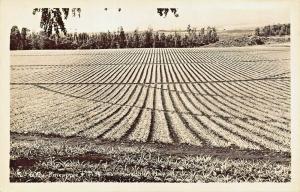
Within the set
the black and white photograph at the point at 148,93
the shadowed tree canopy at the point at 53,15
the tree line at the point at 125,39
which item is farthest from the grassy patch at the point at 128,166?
the shadowed tree canopy at the point at 53,15

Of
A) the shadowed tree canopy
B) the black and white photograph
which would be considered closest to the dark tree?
the black and white photograph

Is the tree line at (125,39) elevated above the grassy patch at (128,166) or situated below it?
above

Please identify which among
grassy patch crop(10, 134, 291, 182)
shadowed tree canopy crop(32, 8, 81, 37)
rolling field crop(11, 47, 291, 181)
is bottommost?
grassy patch crop(10, 134, 291, 182)

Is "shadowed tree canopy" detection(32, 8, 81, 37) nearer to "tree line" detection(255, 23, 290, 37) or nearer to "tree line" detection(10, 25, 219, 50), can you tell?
"tree line" detection(10, 25, 219, 50)

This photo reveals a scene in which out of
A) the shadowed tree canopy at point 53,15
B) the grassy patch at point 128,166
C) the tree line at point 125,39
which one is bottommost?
the grassy patch at point 128,166

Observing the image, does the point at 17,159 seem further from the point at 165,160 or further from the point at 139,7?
the point at 139,7

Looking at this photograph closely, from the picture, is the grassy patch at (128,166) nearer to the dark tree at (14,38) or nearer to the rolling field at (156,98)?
the rolling field at (156,98)

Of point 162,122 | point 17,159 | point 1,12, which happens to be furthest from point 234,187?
point 1,12
